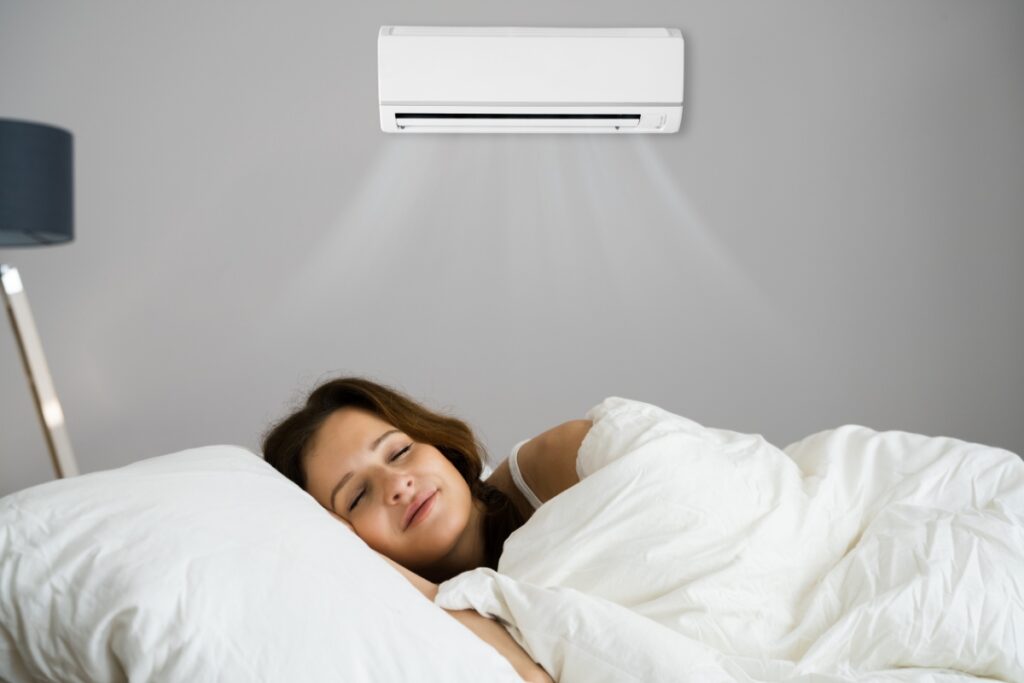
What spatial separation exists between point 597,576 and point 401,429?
0.54 metres

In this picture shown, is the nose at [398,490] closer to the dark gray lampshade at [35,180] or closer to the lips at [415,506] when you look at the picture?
the lips at [415,506]

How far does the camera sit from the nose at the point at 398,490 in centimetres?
141

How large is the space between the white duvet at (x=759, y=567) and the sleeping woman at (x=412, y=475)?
0.17 metres

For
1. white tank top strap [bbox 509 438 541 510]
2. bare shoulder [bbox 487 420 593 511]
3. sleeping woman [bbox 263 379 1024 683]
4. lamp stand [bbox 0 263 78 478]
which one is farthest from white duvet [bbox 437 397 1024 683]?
lamp stand [bbox 0 263 78 478]

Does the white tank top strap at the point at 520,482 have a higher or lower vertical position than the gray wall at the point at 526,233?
lower

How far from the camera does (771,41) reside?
2.93 metres

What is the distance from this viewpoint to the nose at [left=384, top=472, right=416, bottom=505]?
1409 millimetres

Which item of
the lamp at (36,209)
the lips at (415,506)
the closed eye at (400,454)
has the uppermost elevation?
the lamp at (36,209)

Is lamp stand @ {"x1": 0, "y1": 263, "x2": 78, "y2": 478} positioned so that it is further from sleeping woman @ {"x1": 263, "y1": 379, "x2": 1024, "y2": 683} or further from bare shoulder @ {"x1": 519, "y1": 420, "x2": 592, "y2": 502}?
bare shoulder @ {"x1": 519, "y1": 420, "x2": 592, "y2": 502}

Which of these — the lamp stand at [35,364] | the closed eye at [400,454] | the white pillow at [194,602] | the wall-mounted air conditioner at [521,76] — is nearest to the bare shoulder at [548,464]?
the closed eye at [400,454]

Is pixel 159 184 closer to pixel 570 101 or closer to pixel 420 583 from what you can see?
pixel 570 101

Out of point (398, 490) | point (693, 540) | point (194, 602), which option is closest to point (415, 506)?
point (398, 490)

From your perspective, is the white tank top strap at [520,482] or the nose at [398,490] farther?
the white tank top strap at [520,482]

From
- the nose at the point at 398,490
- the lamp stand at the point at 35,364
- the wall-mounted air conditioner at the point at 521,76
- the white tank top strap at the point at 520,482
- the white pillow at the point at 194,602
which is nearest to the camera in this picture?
the white pillow at the point at 194,602
